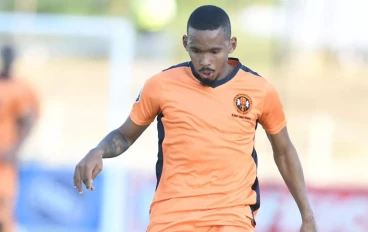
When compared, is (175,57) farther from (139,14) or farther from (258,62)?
(139,14)

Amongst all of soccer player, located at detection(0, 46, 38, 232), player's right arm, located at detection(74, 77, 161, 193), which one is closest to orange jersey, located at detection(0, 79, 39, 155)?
soccer player, located at detection(0, 46, 38, 232)

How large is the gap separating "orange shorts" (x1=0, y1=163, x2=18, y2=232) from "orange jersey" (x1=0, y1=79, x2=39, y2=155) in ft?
0.80

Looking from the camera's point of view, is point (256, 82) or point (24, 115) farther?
point (24, 115)

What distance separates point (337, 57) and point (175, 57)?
245 inches

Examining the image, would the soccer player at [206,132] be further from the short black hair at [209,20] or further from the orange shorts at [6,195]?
the orange shorts at [6,195]

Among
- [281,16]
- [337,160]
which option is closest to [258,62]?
[281,16]

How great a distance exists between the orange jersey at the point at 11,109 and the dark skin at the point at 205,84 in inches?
233

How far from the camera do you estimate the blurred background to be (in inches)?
503

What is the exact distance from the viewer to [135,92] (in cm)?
2159

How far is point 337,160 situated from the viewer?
24594mm

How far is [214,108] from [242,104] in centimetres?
17

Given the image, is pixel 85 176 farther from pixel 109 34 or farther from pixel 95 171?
pixel 109 34

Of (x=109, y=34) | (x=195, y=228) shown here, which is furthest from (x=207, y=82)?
(x=109, y=34)

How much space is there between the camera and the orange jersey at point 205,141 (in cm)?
541
